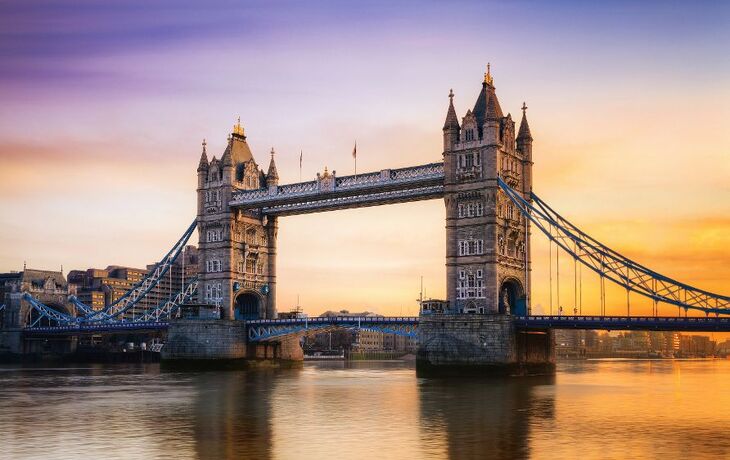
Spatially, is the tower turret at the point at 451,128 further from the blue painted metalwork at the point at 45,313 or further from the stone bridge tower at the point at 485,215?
the blue painted metalwork at the point at 45,313

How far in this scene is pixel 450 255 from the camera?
89938mm

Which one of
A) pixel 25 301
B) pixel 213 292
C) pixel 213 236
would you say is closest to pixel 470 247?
pixel 213 292

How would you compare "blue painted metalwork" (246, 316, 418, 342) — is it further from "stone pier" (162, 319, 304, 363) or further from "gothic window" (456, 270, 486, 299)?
"gothic window" (456, 270, 486, 299)

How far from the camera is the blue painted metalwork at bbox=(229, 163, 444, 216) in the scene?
94438 mm

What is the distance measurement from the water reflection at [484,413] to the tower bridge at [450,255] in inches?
361

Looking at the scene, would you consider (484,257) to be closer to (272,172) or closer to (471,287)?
(471,287)

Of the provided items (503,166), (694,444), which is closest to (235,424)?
(694,444)

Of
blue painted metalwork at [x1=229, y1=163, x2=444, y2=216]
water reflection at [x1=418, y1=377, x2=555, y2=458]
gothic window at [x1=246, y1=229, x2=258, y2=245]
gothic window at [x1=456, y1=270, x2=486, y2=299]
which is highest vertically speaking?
blue painted metalwork at [x1=229, y1=163, x2=444, y2=216]

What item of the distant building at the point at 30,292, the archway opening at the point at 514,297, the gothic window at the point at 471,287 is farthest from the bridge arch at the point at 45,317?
the archway opening at the point at 514,297

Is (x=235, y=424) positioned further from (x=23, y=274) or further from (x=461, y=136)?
(x=23, y=274)

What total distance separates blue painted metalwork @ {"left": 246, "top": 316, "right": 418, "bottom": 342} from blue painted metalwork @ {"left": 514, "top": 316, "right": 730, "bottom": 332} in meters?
14.8

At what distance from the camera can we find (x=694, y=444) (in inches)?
1442

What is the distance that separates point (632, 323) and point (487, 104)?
2766cm

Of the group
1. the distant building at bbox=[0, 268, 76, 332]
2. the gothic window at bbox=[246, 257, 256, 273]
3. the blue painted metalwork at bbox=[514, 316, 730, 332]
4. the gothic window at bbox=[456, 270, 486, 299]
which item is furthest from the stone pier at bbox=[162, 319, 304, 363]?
the distant building at bbox=[0, 268, 76, 332]
